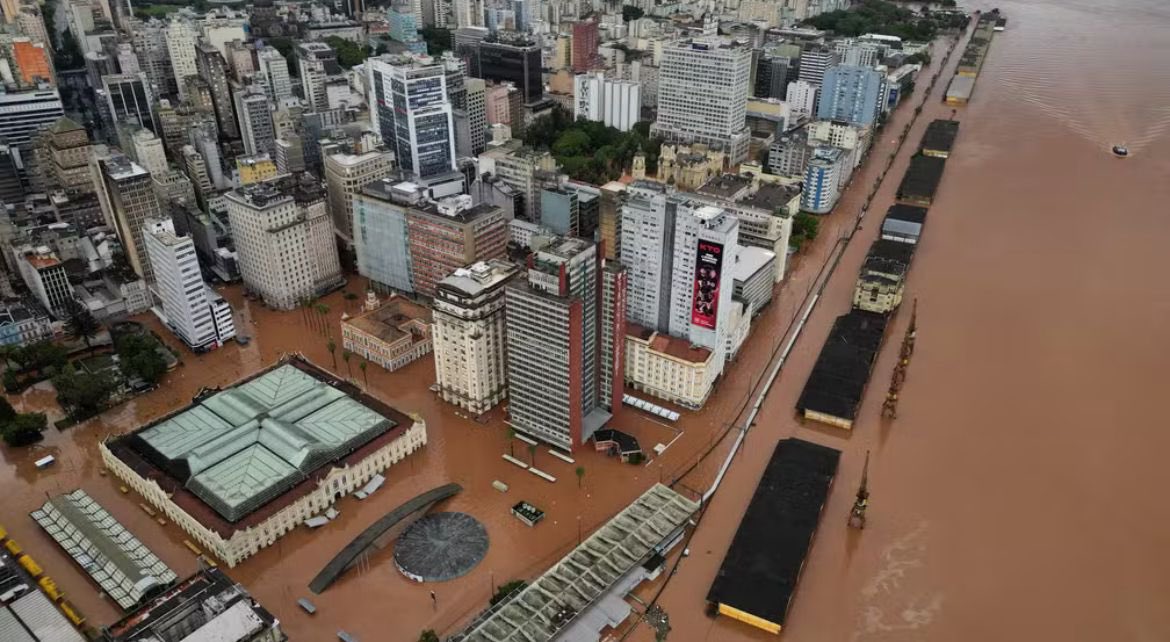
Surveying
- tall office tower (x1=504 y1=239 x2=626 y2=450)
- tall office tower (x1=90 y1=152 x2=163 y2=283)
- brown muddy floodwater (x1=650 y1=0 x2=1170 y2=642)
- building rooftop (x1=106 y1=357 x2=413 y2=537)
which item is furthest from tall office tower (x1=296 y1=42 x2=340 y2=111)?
brown muddy floodwater (x1=650 y1=0 x2=1170 y2=642)

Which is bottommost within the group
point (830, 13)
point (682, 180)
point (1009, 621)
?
point (1009, 621)

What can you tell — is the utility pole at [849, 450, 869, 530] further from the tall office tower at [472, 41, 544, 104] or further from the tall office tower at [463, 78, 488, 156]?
the tall office tower at [472, 41, 544, 104]

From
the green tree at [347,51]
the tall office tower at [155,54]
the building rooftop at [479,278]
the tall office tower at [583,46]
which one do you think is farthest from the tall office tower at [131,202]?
the tall office tower at [583,46]

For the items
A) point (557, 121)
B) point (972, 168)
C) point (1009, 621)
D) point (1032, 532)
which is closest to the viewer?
point (1009, 621)

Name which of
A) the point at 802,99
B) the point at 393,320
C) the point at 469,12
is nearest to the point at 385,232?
the point at 393,320

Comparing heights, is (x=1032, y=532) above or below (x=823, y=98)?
below

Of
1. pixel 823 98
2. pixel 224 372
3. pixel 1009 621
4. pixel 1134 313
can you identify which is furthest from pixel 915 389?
pixel 823 98

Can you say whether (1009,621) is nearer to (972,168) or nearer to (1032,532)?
(1032,532)

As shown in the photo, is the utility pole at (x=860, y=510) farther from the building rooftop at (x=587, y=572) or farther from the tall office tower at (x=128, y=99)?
the tall office tower at (x=128, y=99)
